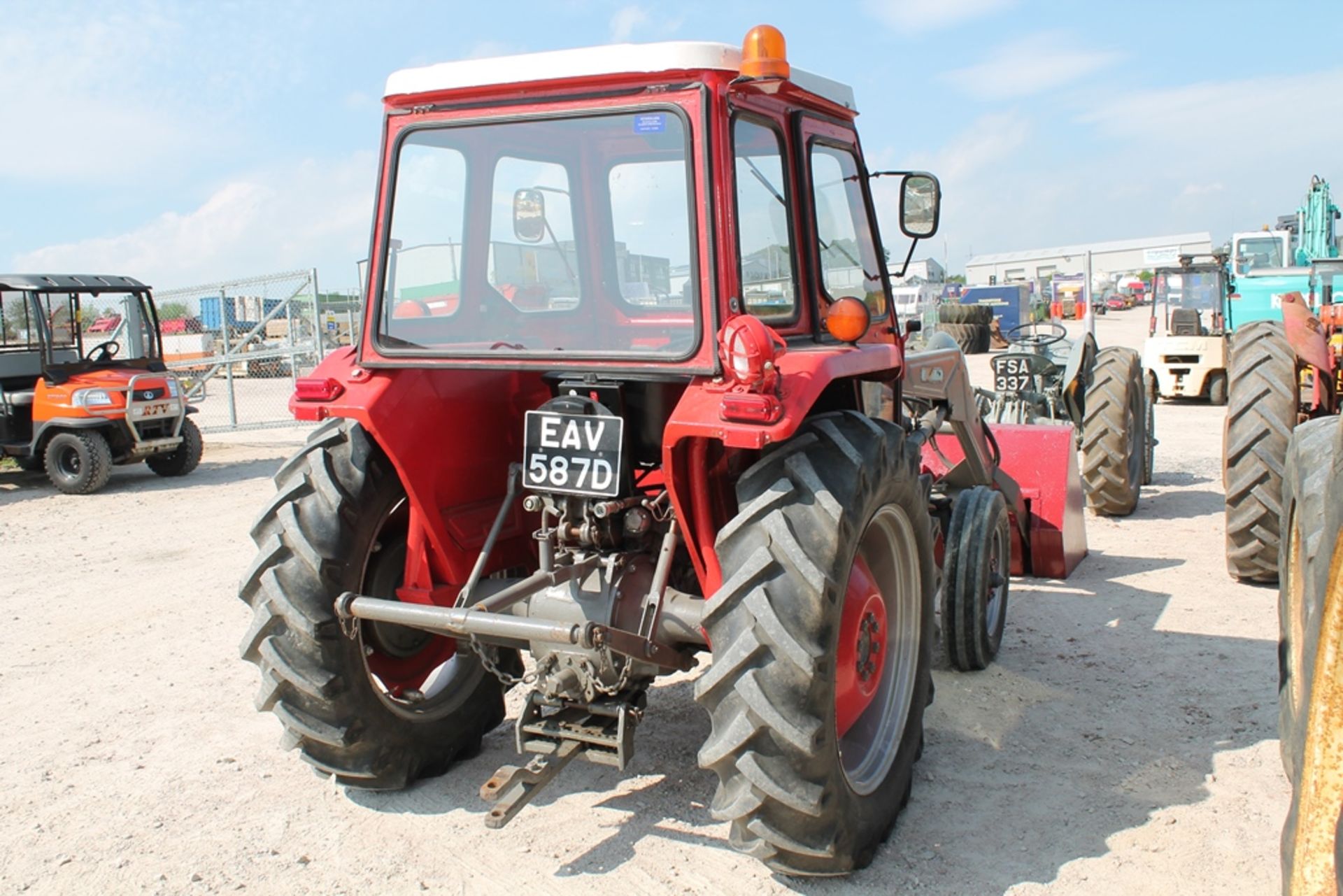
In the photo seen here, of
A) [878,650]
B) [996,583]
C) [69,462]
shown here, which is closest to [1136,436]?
[996,583]

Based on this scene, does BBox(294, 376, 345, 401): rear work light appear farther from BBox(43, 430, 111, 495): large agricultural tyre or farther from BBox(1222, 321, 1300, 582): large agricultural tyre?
BBox(43, 430, 111, 495): large agricultural tyre

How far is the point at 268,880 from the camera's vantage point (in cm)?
346

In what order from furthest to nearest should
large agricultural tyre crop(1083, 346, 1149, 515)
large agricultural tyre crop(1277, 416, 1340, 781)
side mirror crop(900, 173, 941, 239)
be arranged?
large agricultural tyre crop(1083, 346, 1149, 515) → side mirror crop(900, 173, 941, 239) → large agricultural tyre crop(1277, 416, 1340, 781)

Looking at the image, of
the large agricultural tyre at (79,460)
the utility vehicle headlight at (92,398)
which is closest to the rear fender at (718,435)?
the large agricultural tyre at (79,460)

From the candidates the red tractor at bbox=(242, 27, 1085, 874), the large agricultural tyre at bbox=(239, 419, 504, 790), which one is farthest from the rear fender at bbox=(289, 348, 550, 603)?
the large agricultural tyre at bbox=(239, 419, 504, 790)

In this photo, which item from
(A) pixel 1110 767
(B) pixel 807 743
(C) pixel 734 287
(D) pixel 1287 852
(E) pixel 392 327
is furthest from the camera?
(A) pixel 1110 767

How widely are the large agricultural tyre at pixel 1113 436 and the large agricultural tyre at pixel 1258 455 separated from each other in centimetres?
152

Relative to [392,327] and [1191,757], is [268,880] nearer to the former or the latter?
[392,327]

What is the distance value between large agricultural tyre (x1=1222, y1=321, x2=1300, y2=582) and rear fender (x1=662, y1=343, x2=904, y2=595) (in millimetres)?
3375

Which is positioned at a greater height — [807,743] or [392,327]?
[392,327]

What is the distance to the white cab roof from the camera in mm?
3199

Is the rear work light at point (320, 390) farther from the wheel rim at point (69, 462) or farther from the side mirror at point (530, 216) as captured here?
the wheel rim at point (69, 462)

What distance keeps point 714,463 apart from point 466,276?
1.07 m

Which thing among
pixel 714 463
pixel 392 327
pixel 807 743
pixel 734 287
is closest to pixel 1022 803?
pixel 807 743
